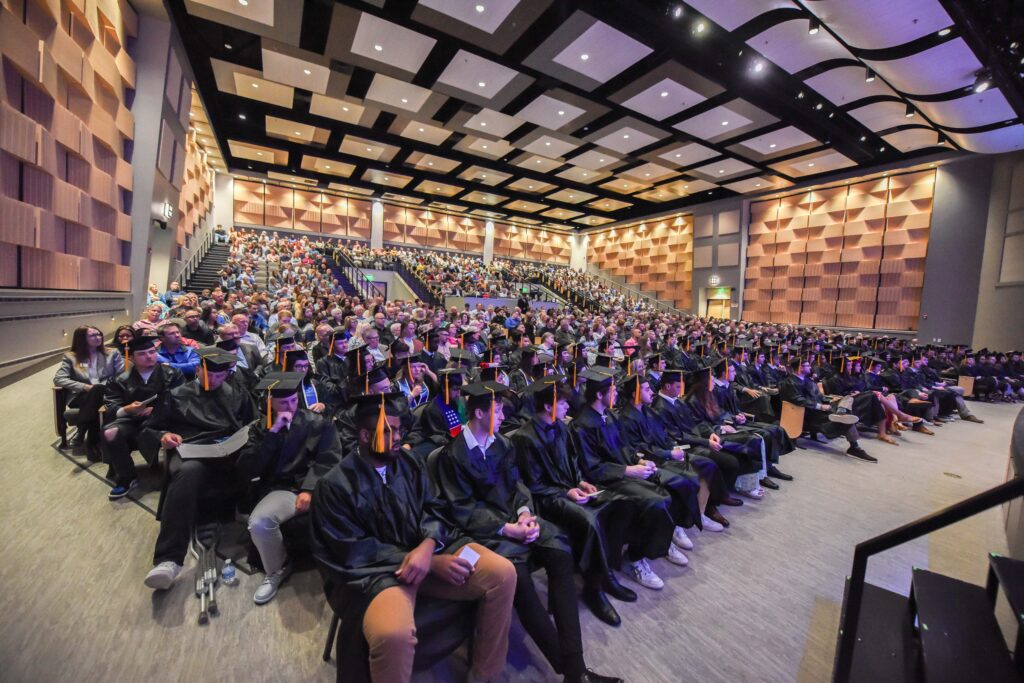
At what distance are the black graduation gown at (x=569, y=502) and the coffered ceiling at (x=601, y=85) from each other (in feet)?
31.7

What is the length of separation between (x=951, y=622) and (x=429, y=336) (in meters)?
6.18

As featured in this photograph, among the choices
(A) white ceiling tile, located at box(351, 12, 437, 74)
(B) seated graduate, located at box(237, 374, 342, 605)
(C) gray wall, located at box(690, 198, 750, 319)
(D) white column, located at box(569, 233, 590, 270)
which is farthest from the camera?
(D) white column, located at box(569, 233, 590, 270)

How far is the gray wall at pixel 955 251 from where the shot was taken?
14906 millimetres

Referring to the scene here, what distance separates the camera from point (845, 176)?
17.9 m

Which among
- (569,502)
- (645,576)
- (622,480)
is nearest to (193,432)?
(569,502)

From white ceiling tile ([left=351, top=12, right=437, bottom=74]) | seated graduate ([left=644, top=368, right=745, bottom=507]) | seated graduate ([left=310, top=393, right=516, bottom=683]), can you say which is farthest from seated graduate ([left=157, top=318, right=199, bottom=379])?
white ceiling tile ([left=351, top=12, right=437, bottom=74])

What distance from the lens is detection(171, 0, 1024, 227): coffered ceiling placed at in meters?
8.97

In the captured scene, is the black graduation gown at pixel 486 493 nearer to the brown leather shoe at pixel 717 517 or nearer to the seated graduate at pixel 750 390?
the brown leather shoe at pixel 717 517

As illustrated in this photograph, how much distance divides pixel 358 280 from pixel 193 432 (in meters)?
16.6

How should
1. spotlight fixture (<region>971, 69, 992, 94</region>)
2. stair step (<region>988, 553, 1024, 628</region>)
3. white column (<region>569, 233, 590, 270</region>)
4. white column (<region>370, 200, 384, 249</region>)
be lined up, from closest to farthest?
stair step (<region>988, 553, 1024, 628</region>), spotlight fixture (<region>971, 69, 992, 94</region>), white column (<region>370, 200, 384, 249</region>), white column (<region>569, 233, 590, 270</region>)

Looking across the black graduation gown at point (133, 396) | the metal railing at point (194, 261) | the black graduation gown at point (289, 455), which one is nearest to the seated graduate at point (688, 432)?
the black graduation gown at point (289, 455)

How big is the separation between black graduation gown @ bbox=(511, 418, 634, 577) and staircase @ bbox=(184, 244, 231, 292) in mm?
15111

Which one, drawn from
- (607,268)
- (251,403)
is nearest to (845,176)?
(607,268)

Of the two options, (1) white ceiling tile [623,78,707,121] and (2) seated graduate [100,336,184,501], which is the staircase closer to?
(2) seated graduate [100,336,184,501]
